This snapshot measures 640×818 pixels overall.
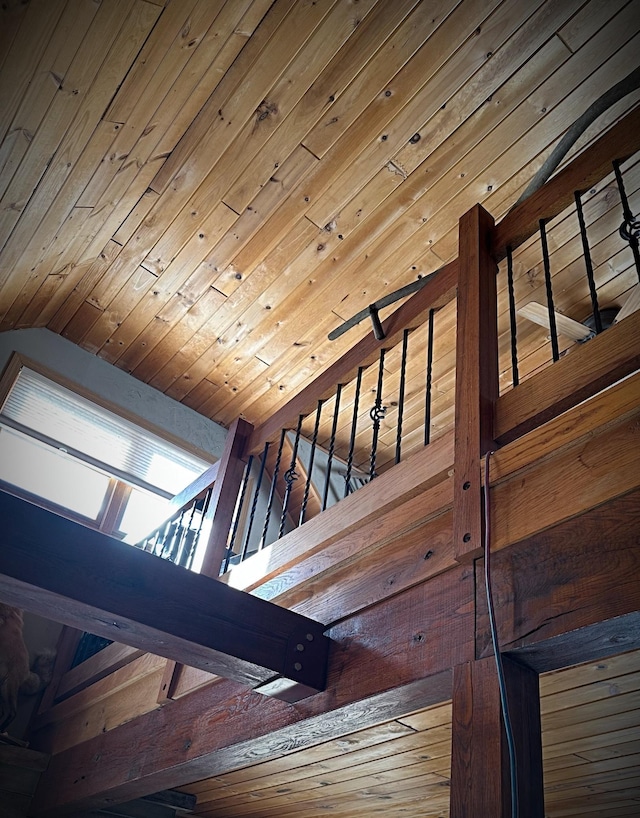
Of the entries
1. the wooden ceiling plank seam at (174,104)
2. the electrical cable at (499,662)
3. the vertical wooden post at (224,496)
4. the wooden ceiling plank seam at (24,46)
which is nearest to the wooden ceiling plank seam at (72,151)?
the wooden ceiling plank seam at (174,104)

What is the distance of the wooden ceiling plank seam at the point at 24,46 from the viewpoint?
2344mm

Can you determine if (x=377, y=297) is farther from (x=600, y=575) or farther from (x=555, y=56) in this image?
(x=600, y=575)

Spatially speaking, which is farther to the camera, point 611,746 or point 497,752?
point 611,746

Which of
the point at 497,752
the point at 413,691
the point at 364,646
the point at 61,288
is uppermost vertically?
the point at 61,288

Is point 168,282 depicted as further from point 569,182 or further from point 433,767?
point 433,767

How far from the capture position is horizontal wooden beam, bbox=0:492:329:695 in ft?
5.68

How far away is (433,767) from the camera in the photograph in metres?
2.71

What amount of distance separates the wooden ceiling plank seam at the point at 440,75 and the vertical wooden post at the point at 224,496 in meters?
1.52

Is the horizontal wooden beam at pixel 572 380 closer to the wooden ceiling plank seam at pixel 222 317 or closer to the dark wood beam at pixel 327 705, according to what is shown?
the dark wood beam at pixel 327 705

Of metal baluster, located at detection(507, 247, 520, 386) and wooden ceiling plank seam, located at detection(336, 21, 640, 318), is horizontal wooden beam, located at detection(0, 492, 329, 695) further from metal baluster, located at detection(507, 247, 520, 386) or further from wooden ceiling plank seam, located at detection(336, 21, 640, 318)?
wooden ceiling plank seam, located at detection(336, 21, 640, 318)

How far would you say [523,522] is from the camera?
161 cm

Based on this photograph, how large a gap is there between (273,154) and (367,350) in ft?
4.70

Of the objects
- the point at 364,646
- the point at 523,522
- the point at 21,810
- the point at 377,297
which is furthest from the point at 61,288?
the point at 523,522

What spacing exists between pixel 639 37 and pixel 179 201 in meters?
2.29
